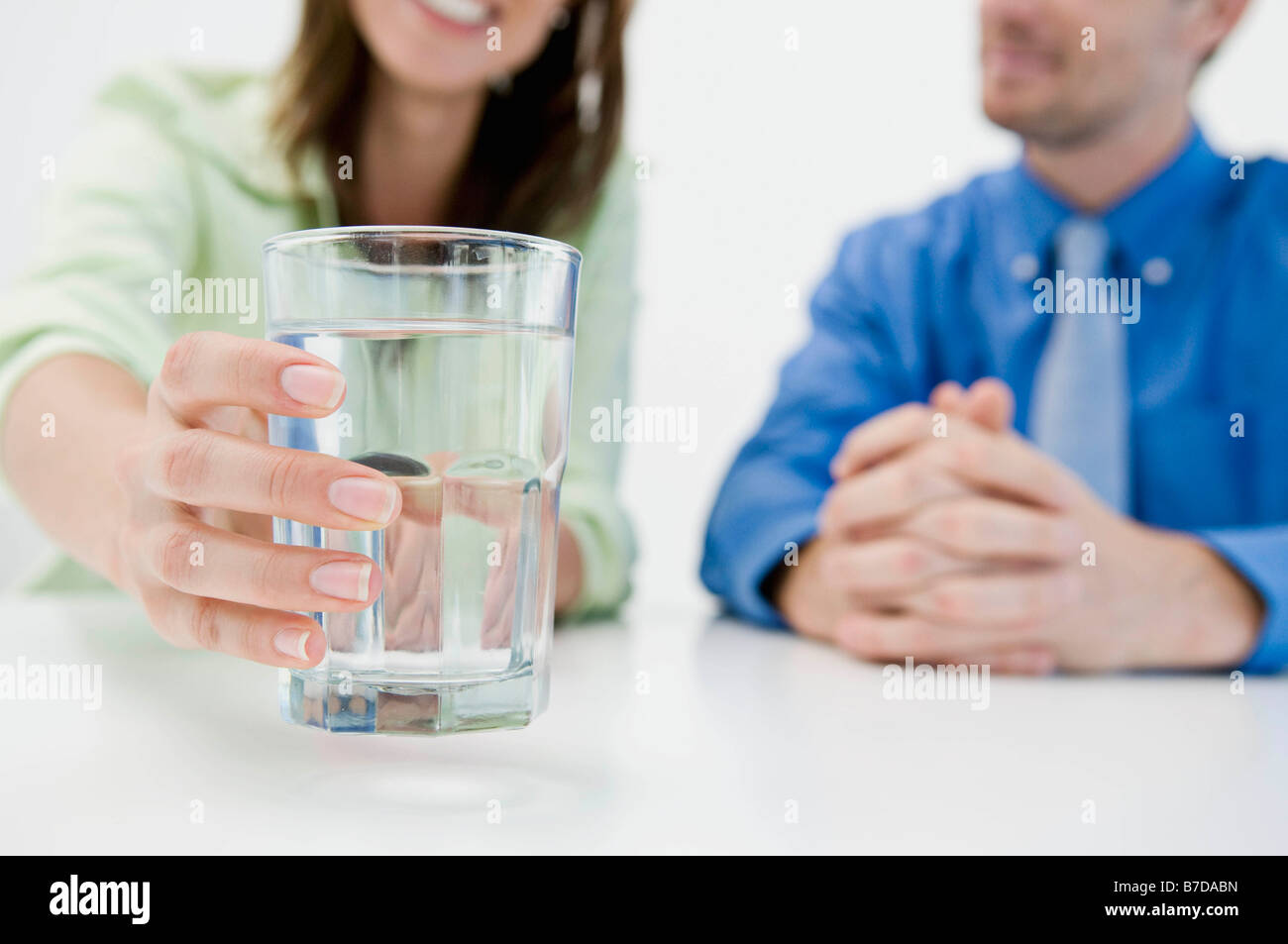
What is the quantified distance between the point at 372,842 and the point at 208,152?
3.17ft

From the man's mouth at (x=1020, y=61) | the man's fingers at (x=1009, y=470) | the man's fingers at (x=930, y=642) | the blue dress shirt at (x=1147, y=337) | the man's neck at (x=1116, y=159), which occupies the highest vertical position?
the man's mouth at (x=1020, y=61)

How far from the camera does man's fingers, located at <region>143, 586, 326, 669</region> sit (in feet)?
1.48

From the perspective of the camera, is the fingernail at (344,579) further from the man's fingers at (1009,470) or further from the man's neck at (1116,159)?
the man's neck at (1116,159)

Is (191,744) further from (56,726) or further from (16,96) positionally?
(16,96)

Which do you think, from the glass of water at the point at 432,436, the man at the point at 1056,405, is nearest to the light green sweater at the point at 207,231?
the man at the point at 1056,405

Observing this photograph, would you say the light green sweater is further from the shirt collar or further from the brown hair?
the shirt collar

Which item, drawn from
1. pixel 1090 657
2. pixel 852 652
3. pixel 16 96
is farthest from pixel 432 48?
pixel 16 96

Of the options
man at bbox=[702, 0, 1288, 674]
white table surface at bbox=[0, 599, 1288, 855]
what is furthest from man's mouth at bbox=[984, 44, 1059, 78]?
white table surface at bbox=[0, 599, 1288, 855]

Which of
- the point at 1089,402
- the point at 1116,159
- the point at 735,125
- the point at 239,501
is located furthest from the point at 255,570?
the point at 735,125

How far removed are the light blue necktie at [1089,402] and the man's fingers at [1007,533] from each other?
41 centimetres

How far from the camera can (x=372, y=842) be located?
15.6 inches

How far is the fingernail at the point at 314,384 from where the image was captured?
0.43m

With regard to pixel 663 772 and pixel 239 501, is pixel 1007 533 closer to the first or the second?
pixel 663 772

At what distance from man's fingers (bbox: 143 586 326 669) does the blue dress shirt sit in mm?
651
